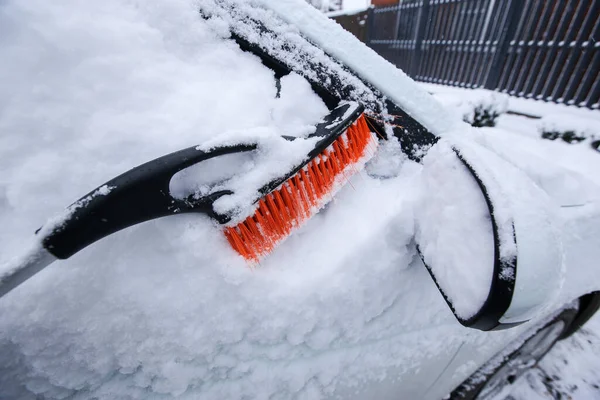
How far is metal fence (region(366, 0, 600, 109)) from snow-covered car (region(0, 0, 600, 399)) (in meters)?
5.71

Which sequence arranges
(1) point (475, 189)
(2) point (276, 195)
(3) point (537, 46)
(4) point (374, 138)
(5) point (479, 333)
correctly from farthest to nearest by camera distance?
(3) point (537, 46) → (5) point (479, 333) → (4) point (374, 138) → (2) point (276, 195) → (1) point (475, 189)

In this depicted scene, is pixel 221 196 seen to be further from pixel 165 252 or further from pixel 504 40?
pixel 504 40

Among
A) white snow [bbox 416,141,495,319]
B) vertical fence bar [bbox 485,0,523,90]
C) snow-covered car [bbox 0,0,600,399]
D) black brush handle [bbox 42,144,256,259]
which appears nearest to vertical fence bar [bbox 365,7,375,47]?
vertical fence bar [bbox 485,0,523,90]

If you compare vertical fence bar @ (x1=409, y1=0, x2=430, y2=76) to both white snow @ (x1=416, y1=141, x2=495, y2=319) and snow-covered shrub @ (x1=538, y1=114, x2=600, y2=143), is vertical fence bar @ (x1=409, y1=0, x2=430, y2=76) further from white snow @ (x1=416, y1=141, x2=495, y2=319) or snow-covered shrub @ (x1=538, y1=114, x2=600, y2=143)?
white snow @ (x1=416, y1=141, x2=495, y2=319)

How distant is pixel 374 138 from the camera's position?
3.51 feet

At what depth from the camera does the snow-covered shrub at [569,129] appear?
3686 millimetres

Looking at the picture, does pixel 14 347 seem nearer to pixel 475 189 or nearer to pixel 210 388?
pixel 210 388

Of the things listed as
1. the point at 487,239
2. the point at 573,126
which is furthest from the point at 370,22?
the point at 487,239

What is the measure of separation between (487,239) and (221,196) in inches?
25.5

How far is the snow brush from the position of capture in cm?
57

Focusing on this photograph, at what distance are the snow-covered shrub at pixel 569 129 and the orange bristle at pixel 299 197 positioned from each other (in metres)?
4.26

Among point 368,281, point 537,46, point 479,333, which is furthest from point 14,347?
point 537,46

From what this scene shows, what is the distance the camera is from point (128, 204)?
64 centimetres

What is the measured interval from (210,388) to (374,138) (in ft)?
3.02
